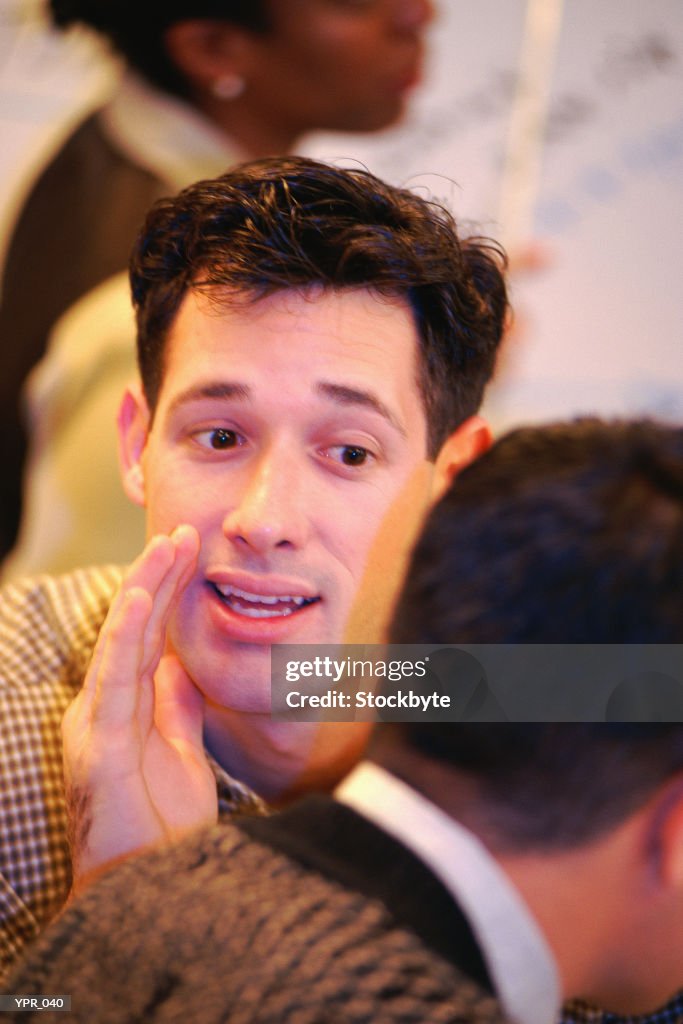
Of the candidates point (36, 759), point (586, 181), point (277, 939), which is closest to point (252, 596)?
point (36, 759)

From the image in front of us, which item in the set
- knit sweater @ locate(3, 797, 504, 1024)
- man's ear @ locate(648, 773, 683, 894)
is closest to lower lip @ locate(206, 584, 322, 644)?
knit sweater @ locate(3, 797, 504, 1024)

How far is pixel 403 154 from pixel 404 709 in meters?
1.82

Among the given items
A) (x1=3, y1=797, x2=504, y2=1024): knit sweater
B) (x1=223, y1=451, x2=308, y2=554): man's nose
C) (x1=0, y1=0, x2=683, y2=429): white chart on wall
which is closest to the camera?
(x1=3, y1=797, x2=504, y2=1024): knit sweater

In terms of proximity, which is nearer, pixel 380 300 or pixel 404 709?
pixel 404 709

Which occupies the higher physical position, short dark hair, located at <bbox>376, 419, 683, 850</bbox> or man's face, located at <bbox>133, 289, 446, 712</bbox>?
man's face, located at <bbox>133, 289, 446, 712</bbox>

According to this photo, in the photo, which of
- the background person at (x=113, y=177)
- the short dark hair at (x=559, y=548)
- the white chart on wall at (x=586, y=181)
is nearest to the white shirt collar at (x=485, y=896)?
the short dark hair at (x=559, y=548)

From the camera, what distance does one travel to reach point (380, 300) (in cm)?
110

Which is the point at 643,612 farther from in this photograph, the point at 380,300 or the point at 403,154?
the point at 403,154

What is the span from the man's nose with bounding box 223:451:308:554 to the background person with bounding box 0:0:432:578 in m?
1.04

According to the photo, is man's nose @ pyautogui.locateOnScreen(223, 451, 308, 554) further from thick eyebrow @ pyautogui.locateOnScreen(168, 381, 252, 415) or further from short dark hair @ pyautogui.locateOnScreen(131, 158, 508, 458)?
short dark hair @ pyautogui.locateOnScreen(131, 158, 508, 458)

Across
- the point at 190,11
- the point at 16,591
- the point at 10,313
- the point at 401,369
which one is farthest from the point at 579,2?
the point at 16,591

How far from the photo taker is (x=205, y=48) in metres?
2.07

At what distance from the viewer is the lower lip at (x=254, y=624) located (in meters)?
1.03

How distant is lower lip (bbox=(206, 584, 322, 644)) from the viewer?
40.4 inches
